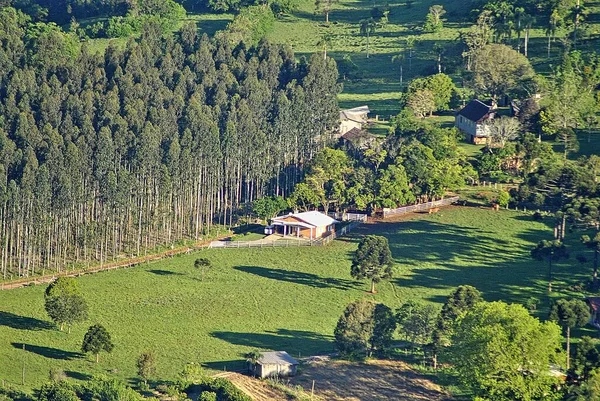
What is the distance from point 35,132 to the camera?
579ft

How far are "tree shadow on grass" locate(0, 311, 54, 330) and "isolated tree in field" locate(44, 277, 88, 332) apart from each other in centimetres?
164

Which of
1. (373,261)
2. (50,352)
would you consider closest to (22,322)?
(50,352)

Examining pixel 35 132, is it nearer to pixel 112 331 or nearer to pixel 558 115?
pixel 112 331

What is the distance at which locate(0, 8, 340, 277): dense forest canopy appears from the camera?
166 meters

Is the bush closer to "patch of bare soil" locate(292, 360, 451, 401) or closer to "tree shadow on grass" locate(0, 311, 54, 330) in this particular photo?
"patch of bare soil" locate(292, 360, 451, 401)

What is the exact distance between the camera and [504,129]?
625 ft

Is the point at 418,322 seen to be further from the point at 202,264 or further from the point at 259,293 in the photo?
the point at 202,264

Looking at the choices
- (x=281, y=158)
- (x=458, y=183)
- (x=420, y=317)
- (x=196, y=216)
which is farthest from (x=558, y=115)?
(x=420, y=317)

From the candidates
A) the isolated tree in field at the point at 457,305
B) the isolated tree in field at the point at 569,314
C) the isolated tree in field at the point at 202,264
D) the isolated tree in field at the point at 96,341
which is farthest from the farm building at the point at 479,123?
the isolated tree in field at the point at 96,341

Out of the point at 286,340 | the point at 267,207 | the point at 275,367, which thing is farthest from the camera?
the point at 267,207

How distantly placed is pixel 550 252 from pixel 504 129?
3868 cm

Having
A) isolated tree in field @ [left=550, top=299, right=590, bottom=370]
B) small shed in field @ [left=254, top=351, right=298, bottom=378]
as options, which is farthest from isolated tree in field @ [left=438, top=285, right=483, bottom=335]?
small shed in field @ [left=254, top=351, right=298, bottom=378]

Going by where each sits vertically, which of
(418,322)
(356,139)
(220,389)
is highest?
(356,139)

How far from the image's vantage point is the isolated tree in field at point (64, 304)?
14425cm
